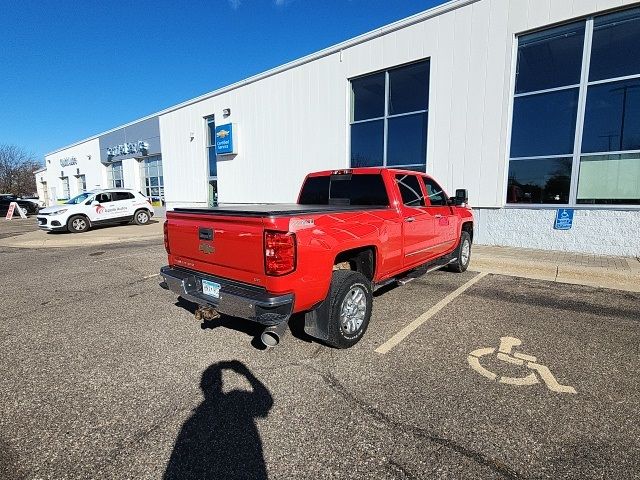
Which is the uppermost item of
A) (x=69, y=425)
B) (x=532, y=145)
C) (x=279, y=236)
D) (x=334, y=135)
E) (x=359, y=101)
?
(x=359, y=101)

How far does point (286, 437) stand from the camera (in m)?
2.39

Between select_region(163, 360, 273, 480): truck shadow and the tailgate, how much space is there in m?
0.97

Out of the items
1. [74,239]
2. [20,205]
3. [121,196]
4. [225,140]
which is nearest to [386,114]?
[225,140]

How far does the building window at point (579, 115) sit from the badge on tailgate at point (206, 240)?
903 centimetres

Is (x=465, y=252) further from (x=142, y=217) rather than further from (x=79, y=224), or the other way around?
(x=142, y=217)

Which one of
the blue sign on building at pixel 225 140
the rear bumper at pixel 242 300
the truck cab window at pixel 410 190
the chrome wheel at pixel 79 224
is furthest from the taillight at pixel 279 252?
the blue sign on building at pixel 225 140

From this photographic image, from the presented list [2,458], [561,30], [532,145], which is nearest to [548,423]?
[2,458]

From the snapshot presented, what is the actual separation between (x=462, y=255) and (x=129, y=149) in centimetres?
2836

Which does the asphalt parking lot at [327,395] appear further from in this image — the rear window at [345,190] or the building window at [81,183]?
the building window at [81,183]

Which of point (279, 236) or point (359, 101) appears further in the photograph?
point (359, 101)

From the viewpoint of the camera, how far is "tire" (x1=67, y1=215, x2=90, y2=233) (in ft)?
47.6

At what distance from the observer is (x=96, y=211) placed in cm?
1534

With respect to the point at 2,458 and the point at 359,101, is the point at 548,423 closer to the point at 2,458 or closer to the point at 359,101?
the point at 2,458

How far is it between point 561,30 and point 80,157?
135 feet
